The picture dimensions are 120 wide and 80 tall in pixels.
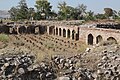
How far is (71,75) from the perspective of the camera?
9383 mm

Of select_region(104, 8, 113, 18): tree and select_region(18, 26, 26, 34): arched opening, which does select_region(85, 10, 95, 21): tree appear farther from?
select_region(18, 26, 26, 34): arched opening

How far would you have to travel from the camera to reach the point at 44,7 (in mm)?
61062

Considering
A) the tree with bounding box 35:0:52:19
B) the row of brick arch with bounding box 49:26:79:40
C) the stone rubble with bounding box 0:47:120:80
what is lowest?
the row of brick arch with bounding box 49:26:79:40

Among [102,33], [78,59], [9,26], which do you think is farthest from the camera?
[9,26]

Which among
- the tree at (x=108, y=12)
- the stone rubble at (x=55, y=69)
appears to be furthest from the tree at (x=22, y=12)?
the stone rubble at (x=55, y=69)

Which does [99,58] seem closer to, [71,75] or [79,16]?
[71,75]

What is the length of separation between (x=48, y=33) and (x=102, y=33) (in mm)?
15229

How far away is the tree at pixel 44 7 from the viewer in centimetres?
6069

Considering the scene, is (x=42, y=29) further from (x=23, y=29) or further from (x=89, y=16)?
(x=89, y=16)

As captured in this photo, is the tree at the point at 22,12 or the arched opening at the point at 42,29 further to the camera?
the tree at the point at 22,12

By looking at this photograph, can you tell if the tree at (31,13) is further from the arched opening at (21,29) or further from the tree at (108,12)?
the arched opening at (21,29)

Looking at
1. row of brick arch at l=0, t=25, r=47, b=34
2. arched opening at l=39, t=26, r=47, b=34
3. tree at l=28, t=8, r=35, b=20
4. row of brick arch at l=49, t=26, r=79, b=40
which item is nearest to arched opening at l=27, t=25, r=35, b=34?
row of brick arch at l=0, t=25, r=47, b=34

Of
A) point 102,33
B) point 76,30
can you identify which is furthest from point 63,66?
point 76,30

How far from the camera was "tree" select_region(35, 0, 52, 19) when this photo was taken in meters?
60.7
